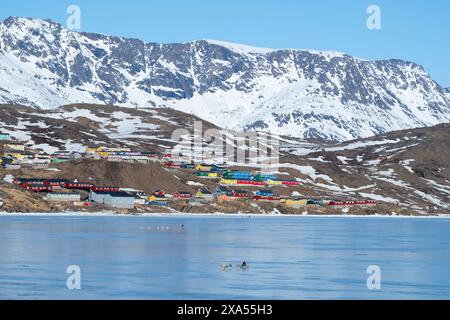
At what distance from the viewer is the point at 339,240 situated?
454ft

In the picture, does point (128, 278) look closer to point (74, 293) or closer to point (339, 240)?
point (74, 293)

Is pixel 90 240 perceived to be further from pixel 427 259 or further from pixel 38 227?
pixel 427 259

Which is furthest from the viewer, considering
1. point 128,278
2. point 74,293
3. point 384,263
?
point 384,263

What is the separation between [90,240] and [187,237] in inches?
784
